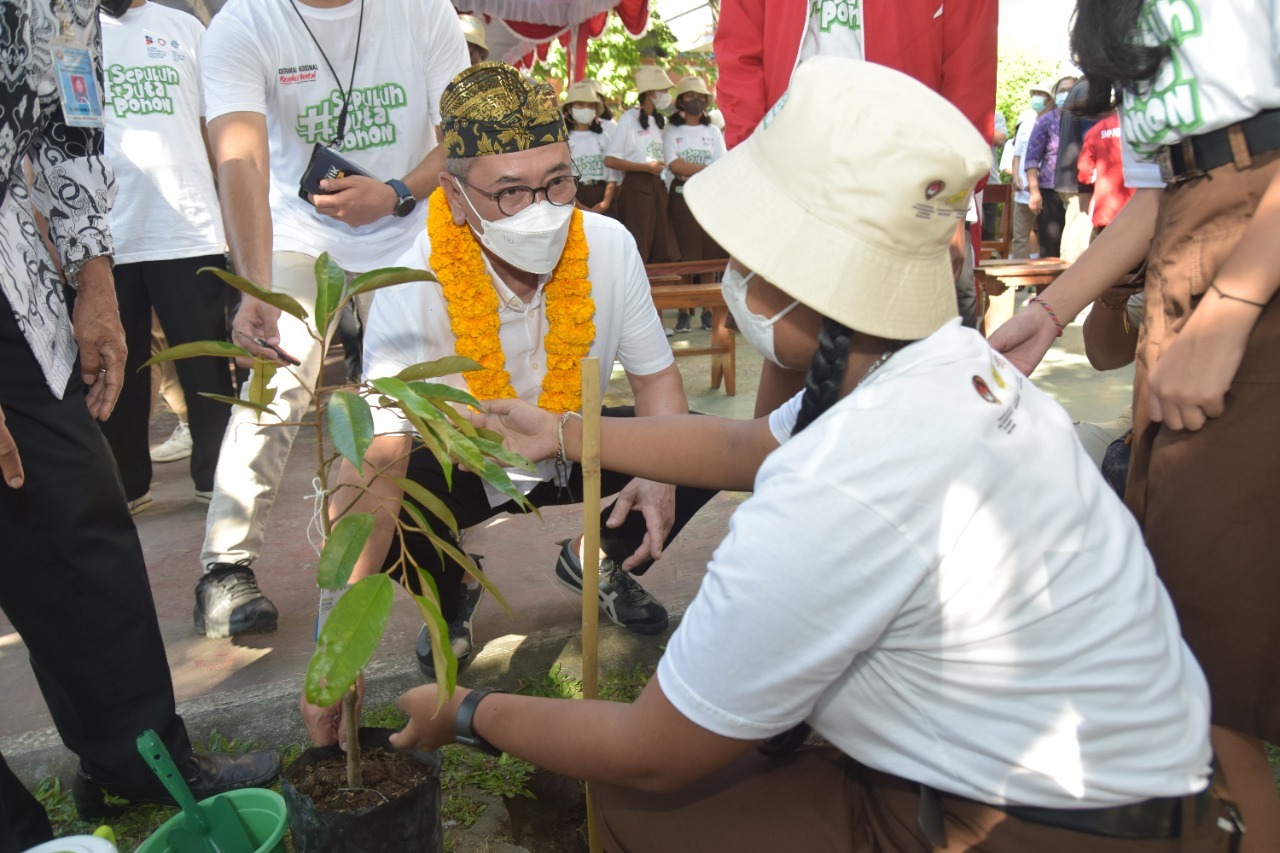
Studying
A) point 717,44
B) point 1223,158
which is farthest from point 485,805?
point 717,44

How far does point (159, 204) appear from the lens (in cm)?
384

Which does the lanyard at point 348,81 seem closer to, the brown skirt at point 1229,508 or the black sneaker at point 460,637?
the black sneaker at point 460,637

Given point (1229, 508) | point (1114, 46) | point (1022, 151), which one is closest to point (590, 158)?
point (1022, 151)

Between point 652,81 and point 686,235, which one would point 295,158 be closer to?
point 686,235

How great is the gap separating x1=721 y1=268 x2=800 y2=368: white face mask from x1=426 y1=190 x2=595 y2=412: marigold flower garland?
1030 millimetres

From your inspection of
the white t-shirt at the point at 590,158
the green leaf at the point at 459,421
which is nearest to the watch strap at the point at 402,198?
the green leaf at the point at 459,421

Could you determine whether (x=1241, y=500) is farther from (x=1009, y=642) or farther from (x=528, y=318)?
(x=528, y=318)

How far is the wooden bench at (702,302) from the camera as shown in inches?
217

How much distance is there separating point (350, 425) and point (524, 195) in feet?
4.19

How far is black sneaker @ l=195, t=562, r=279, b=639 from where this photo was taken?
115 inches

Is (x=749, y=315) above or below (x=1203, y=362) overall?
above

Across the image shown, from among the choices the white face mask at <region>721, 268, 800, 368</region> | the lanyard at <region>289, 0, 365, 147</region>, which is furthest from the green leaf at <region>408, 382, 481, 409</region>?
the lanyard at <region>289, 0, 365, 147</region>

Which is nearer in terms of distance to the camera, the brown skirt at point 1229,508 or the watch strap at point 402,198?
the brown skirt at point 1229,508

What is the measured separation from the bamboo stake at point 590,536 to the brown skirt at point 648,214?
736 centimetres
